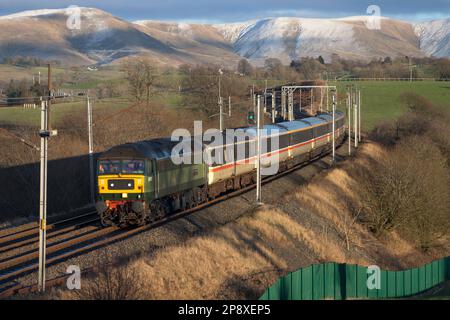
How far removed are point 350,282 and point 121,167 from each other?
946 cm

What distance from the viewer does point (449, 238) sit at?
134 ft

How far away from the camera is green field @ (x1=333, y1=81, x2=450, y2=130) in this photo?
96188 mm

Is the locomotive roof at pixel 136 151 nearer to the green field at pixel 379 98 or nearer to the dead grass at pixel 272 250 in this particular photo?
the dead grass at pixel 272 250

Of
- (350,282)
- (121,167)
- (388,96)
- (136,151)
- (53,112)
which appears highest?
(388,96)

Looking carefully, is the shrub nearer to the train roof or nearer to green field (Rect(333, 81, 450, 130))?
the train roof

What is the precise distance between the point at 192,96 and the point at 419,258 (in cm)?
4118

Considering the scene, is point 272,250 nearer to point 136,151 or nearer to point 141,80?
point 136,151

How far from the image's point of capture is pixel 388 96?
4284 inches

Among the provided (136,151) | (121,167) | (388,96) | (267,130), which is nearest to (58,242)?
(121,167)

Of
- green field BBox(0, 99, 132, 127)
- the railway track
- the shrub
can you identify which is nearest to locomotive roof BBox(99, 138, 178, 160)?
the railway track

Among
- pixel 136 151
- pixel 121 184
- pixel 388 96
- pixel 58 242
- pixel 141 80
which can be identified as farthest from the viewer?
pixel 388 96

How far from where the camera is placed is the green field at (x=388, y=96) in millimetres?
96188

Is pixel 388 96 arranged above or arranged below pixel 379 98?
above

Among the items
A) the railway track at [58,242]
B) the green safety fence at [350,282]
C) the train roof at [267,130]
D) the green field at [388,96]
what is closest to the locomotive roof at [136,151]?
the railway track at [58,242]
